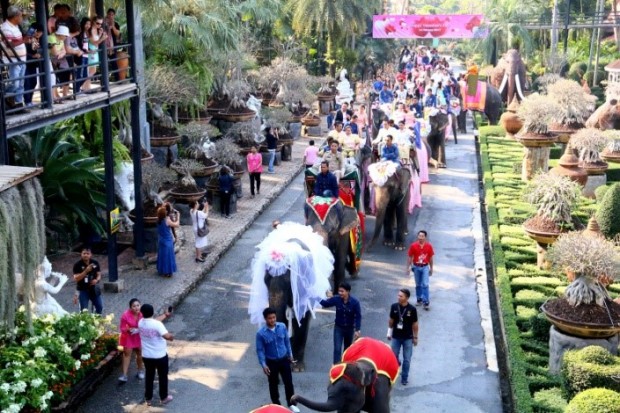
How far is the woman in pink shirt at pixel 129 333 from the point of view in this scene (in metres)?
10.4

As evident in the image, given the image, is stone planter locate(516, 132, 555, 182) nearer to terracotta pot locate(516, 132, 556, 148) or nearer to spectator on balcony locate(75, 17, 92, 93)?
terracotta pot locate(516, 132, 556, 148)

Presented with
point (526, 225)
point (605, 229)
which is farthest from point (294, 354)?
point (605, 229)

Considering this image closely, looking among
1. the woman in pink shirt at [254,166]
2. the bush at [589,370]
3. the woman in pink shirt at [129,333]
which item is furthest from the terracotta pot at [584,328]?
the woman in pink shirt at [254,166]

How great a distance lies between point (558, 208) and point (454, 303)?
8.55ft

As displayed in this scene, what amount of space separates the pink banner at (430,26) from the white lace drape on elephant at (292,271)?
3141 centimetres

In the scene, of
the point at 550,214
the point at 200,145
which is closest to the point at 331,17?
the point at 200,145

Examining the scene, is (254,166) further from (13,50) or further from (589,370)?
(589,370)

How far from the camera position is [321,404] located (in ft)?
25.3

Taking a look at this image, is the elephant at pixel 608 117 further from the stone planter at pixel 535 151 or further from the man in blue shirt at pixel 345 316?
the man in blue shirt at pixel 345 316

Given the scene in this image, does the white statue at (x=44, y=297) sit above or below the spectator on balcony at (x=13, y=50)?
below

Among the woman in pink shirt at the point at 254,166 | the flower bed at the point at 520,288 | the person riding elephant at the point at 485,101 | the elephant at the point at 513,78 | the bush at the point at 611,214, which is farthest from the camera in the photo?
the elephant at the point at 513,78

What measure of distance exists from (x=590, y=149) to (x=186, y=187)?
904 cm

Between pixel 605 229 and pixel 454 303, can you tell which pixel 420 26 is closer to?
pixel 605 229

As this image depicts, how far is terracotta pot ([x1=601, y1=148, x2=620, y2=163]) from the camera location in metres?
21.7
